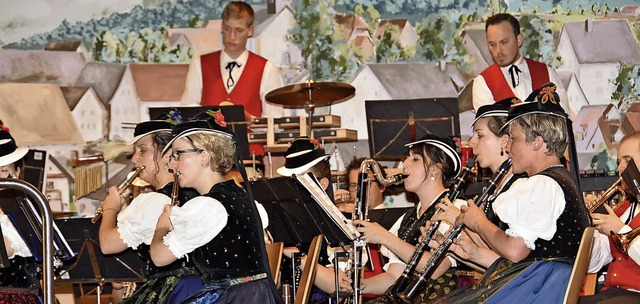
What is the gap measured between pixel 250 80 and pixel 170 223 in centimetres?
445

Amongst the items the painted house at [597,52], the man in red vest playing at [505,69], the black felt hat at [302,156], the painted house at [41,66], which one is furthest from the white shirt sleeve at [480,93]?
the painted house at [41,66]

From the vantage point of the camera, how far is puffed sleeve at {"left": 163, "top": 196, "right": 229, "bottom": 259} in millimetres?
3930

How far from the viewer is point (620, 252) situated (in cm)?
512

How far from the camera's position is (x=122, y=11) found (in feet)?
29.4

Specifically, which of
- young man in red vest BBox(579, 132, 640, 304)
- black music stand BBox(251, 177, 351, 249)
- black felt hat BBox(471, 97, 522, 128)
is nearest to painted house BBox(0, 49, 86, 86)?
black music stand BBox(251, 177, 351, 249)

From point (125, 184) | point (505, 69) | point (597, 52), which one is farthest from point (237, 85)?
point (597, 52)

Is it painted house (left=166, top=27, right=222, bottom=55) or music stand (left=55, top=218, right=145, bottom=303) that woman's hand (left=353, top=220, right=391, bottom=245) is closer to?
music stand (left=55, top=218, right=145, bottom=303)

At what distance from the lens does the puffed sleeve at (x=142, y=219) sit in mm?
4680

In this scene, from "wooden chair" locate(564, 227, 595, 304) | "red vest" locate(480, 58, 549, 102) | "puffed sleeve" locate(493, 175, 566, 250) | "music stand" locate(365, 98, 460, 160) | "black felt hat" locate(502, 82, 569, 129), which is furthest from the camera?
"red vest" locate(480, 58, 549, 102)

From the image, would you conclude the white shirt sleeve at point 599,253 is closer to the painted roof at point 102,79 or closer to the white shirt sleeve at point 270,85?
the white shirt sleeve at point 270,85

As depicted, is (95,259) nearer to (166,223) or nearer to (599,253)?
(166,223)

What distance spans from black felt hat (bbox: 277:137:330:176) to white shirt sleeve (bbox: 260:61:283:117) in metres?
2.23

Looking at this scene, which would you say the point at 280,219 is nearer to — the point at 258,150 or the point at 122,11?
the point at 258,150

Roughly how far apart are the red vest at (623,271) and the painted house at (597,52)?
12.1 ft
